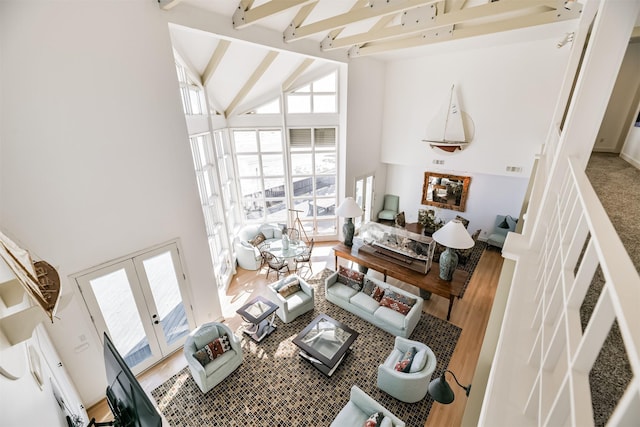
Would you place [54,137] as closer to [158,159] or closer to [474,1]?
[158,159]

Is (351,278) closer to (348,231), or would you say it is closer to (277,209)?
(348,231)

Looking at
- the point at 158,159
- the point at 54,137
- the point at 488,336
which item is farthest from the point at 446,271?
the point at 54,137

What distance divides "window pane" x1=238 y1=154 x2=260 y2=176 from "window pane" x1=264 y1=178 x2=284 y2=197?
42cm

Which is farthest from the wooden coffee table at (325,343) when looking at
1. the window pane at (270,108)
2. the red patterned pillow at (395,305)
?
the window pane at (270,108)

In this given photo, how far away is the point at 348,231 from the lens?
6887mm

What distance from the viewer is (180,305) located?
488 centimetres

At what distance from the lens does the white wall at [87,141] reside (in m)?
2.89

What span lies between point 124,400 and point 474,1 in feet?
25.2

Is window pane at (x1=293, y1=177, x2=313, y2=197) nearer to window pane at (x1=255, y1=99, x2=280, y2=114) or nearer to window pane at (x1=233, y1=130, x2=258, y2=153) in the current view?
window pane at (x1=233, y1=130, x2=258, y2=153)

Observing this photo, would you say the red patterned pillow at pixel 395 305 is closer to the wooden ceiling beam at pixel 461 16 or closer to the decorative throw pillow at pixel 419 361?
the decorative throw pillow at pixel 419 361

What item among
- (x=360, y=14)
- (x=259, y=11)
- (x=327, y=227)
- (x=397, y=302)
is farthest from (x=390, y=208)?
(x=259, y=11)

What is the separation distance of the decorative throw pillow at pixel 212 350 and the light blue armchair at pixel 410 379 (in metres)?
2.50

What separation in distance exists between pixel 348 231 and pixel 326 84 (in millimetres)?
4080

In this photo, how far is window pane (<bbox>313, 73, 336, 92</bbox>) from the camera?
7.41m
